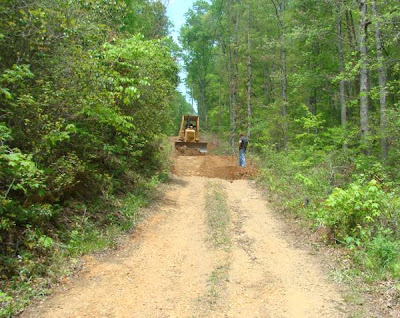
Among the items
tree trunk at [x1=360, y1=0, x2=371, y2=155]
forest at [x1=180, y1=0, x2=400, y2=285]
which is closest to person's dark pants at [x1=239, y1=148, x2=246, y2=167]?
forest at [x1=180, y1=0, x2=400, y2=285]

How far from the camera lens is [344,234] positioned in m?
7.39

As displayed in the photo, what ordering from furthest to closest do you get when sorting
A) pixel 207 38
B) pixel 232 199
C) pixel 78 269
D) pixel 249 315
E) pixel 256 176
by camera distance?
pixel 207 38 → pixel 256 176 → pixel 232 199 → pixel 78 269 → pixel 249 315

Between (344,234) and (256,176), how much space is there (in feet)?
29.0

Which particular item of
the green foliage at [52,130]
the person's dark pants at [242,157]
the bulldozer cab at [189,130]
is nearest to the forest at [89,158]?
the green foliage at [52,130]

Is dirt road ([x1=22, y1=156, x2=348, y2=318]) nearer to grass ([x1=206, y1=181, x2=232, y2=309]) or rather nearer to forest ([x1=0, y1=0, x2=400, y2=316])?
grass ([x1=206, y1=181, x2=232, y2=309])

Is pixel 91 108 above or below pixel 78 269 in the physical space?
above

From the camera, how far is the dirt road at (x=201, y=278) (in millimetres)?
4949

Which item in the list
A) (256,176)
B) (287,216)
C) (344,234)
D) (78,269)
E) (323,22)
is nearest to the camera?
(78,269)

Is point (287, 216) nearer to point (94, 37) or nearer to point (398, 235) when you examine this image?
point (398, 235)

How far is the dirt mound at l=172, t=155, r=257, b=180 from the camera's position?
16891 mm

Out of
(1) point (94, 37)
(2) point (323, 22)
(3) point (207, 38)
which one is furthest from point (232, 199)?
Answer: (3) point (207, 38)

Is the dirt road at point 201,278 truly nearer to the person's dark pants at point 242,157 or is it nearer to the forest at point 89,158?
the forest at point 89,158

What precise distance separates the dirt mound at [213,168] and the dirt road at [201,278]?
667 cm

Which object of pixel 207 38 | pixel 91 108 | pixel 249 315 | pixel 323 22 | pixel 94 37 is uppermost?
pixel 207 38
